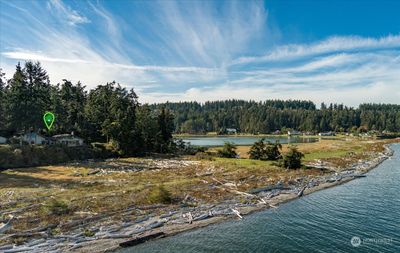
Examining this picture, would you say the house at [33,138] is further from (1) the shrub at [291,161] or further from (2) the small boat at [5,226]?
(1) the shrub at [291,161]

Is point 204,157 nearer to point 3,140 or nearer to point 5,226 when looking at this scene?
point 3,140

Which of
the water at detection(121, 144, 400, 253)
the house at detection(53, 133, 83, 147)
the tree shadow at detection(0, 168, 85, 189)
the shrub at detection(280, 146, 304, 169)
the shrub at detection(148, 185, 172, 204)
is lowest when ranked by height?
the water at detection(121, 144, 400, 253)

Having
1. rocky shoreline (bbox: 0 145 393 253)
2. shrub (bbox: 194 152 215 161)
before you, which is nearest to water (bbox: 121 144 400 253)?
rocky shoreline (bbox: 0 145 393 253)

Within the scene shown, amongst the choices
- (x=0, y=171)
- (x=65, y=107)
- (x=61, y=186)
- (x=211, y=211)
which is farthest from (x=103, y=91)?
(x=211, y=211)

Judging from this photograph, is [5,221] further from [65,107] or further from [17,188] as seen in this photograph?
[65,107]

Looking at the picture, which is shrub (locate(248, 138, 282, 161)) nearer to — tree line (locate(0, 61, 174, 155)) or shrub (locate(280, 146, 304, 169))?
shrub (locate(280, 146, 304, 169))
